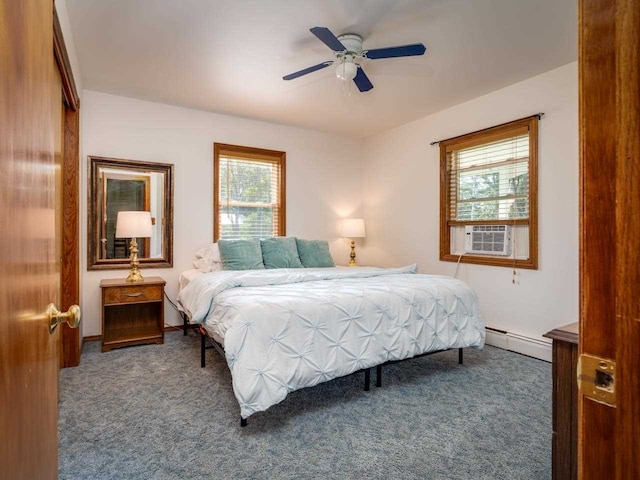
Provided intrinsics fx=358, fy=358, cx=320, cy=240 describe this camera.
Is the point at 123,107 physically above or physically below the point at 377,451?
above

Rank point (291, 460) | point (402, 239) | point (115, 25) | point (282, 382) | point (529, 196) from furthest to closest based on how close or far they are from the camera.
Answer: point (402, 239), point (529, 196), point (115, 25), point (282, 382), point (291, 460)

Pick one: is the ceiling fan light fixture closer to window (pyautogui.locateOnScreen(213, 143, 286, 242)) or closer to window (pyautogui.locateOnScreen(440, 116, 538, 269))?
window (pyautogui.locateOnScreen(440, 116, 538, 269))

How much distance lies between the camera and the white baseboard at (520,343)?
316 cm

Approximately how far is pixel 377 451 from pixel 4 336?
5.73 ft

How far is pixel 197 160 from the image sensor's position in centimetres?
415

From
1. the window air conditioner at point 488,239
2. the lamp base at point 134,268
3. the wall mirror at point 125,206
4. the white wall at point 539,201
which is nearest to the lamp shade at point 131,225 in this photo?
the lamp base at point 134,268

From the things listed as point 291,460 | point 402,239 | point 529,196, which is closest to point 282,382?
point 291,460

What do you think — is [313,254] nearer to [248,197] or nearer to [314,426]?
[248,197]

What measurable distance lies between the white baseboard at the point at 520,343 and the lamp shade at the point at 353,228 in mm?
2016

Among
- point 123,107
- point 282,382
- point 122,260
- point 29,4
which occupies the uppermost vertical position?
point 123,107

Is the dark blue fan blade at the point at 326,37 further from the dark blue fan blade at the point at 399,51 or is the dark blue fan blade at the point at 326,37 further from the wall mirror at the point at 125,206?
the wall mirror at the point at 125,206

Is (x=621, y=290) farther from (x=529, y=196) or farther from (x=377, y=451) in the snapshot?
(x=529, y=196)

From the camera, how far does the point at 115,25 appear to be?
8.20ft

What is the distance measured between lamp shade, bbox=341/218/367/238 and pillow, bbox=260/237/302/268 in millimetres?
1089
